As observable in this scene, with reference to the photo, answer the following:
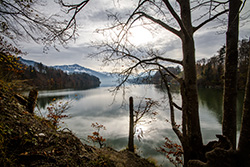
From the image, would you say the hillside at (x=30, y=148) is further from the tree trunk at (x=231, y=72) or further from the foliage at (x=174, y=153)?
the foliage at (x=174, y=153)

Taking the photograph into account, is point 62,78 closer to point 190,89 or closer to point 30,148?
point 30,148

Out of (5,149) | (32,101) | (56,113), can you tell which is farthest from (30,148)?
(56,113)

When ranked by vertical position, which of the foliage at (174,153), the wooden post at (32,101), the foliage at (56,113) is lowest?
the foliage at (174,153)

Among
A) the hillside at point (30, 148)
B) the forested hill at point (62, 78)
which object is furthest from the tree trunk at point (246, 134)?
the forested hill at point (62, 78)

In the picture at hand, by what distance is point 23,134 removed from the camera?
213 centimetres

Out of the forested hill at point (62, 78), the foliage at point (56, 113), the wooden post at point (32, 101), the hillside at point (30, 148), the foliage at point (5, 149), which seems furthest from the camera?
the forested hill at point (62, 78)

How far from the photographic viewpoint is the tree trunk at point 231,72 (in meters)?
2.10

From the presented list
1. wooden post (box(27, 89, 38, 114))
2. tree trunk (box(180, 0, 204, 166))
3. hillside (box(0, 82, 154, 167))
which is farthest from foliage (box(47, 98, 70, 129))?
tree trunk (box(180, 0, 204, 166))

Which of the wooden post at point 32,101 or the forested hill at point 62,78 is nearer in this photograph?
the wooden post at point 32,101

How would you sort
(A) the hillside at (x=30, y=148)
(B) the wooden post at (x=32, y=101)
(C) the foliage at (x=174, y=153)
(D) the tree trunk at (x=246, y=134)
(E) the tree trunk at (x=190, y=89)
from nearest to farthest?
A: (D) the tree trunk at (x=246, y=134) → (A) the hillside at (x=30, y=148) → (E) the tree trunk at (x=190, y=89) → (B) the wooden post at (x=32, y=101) → (C) the foliage at (x=174, y=153)

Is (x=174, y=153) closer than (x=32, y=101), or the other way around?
(x=32, y=101)

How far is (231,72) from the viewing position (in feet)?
6.97

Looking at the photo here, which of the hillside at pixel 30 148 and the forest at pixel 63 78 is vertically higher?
the forest at pixel 63 78

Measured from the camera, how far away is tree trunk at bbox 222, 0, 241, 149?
210cm
